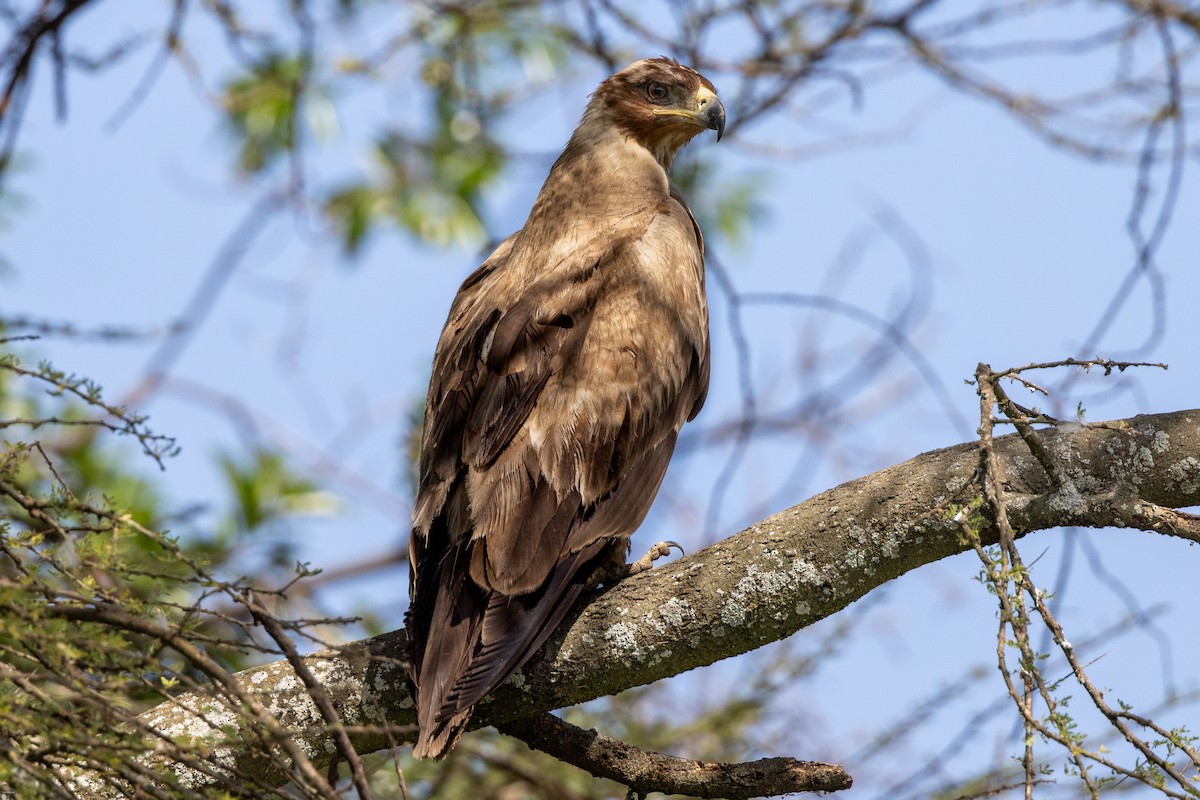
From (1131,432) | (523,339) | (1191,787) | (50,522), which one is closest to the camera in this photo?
(1191,787)

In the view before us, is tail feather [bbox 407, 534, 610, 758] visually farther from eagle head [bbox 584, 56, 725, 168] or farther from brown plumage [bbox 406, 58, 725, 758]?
eagle head [bbox 584, 56, 725, 168]

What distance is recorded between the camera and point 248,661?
416cm

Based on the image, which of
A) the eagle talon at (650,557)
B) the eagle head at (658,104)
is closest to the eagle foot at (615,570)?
the eagle talon at (650,557)

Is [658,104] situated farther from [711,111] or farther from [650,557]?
[650,557]

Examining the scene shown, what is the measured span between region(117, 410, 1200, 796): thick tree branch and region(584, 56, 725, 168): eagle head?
1.84 metres

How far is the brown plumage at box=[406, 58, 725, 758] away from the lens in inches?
108

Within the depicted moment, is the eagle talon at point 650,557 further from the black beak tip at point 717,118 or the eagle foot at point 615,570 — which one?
the black beak tip at point 717,118

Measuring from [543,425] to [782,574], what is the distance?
0.73 meters

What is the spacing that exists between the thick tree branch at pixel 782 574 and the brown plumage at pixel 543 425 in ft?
0.41

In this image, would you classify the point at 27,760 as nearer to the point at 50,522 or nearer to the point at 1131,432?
the point at 50,522

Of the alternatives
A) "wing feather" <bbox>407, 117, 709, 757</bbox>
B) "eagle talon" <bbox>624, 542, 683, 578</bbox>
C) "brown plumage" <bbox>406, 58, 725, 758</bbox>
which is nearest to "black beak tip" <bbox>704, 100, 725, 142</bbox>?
"brown plumage" <bbox>406, 58, 725, 758</bbox>

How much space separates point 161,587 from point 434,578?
0.92 meters

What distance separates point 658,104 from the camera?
4234 millimetres

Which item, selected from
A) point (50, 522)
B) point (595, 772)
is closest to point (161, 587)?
point (50, 522)
